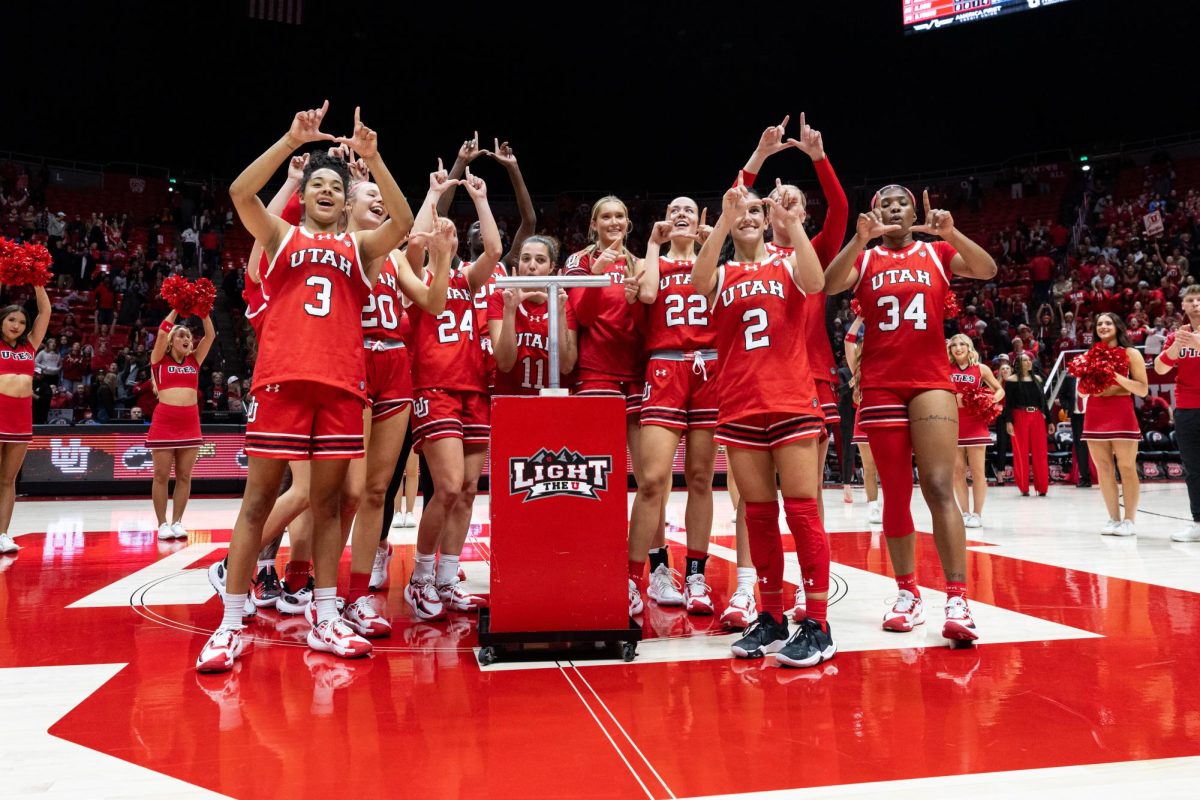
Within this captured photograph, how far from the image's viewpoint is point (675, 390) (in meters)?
4.20

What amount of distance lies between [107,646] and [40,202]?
18248 mm

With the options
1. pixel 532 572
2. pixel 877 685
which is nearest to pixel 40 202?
pixel 532 572

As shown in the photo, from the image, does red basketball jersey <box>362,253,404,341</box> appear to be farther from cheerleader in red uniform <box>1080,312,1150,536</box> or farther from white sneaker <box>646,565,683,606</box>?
cheerleader in red uniform <box>1080,312,1150,536</box>

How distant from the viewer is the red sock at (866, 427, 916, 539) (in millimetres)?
3877

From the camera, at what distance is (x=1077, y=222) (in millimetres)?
20750

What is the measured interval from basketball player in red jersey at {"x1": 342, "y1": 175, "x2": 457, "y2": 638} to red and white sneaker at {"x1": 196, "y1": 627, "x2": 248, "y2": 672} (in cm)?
67

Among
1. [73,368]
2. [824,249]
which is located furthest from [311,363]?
[73,368]

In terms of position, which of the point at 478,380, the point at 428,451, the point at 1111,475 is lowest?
the point at 1111,475

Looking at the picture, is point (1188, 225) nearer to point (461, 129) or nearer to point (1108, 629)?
point (461, 129)

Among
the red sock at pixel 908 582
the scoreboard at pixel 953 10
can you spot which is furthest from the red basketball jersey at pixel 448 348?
the scoreboard at pixel 953 10

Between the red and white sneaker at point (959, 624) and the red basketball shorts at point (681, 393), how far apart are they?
141cm

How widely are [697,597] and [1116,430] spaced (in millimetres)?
5390

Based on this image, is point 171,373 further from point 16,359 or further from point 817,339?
point 817,339

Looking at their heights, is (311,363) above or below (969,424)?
above
